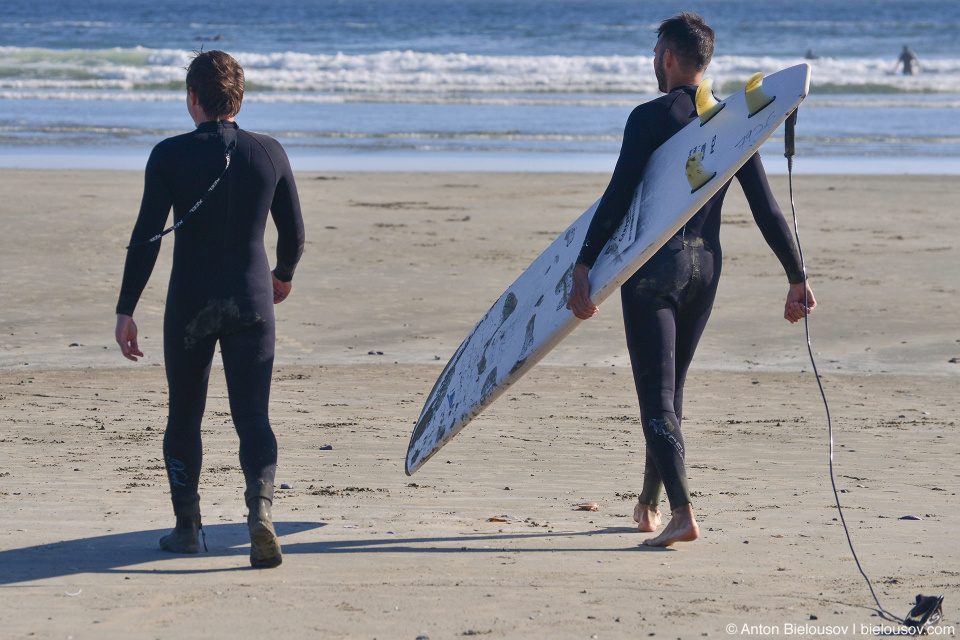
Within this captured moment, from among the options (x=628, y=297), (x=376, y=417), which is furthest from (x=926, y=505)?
(x=376, y=417)

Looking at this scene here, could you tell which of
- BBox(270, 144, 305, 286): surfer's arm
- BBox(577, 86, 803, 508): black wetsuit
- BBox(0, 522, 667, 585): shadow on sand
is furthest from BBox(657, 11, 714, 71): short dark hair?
BBox(0, 522, 667, 585): shadow on sand

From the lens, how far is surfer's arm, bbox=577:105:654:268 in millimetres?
3785

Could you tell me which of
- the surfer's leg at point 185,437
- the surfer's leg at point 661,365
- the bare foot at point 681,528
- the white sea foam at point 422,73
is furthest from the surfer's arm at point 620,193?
the white sea foam at point 422,73

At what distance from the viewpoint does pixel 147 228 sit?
3.58m

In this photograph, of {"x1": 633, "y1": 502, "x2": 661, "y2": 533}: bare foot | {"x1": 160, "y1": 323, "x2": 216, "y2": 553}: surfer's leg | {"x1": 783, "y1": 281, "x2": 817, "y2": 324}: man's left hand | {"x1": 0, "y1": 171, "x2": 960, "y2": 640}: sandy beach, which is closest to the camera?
{"x1": 0, "y1": 171, "x2": 960, "y2": 640}: sandy beach

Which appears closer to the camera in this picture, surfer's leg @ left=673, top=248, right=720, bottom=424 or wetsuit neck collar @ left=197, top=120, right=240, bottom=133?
wetsuit neck collar @ left=197, top=120, right=240, bottom=133

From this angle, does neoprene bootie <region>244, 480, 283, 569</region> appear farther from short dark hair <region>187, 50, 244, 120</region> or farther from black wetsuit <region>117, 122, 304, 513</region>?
short dark hair <region>187, 50, 244, 120</region>

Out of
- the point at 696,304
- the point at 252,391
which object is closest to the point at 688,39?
the point at 696,304

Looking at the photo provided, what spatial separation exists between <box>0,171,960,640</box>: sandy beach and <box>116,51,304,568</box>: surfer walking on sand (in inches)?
17.7

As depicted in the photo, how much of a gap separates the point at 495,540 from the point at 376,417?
1.99 metres

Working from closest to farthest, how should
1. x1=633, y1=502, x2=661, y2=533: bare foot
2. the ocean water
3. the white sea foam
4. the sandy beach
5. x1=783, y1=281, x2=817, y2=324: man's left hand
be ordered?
1. the sandy beach
2. x1=783, y1=281, x2=817, y2=324: man's left hand
3. x1=633, y1=502, x2=661, y2=533: bare foot
4. the ocean water
5. the white sea foam

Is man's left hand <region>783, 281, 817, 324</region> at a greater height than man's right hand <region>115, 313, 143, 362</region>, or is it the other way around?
man's left hand <region>783, 281, 817, 324</region>

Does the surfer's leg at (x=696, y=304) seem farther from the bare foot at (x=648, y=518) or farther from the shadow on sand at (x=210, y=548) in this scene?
the shadow on sand at (x=210, y=548)

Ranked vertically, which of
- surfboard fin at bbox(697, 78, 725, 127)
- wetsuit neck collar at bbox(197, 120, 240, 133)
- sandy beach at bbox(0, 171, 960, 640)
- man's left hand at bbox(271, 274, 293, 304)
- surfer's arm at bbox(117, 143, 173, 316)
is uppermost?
surfboard fin at bbox(697, 78, 725, 127)
